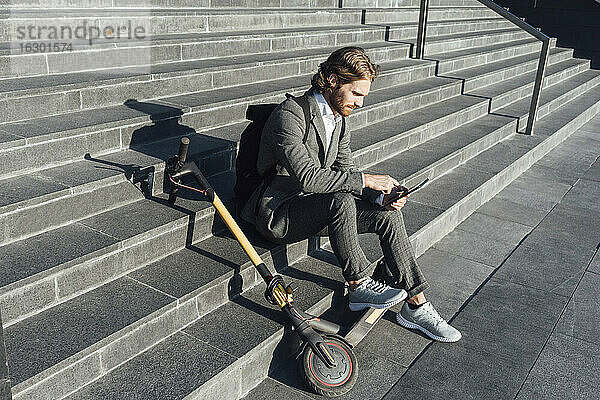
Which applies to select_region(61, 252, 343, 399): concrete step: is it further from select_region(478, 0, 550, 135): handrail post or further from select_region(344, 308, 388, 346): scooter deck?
select_region(478, 0, 550, 135): handrail post

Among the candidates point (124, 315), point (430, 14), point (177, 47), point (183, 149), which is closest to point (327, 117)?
point (183, 149)

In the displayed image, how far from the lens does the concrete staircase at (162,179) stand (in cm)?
286

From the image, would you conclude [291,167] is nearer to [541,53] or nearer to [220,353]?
[220,353]

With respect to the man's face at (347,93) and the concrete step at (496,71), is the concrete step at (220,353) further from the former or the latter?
the concrete step at (496,71)

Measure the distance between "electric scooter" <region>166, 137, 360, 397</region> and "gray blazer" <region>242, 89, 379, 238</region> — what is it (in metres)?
0.35

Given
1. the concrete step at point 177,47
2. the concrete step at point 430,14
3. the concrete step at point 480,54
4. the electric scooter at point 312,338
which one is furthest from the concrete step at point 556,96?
the electric scooter at point 312,338

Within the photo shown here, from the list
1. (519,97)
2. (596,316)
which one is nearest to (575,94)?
(519,97)

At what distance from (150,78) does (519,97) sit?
599 cm

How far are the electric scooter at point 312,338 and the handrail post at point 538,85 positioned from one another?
527cm

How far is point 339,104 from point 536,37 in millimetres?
4702

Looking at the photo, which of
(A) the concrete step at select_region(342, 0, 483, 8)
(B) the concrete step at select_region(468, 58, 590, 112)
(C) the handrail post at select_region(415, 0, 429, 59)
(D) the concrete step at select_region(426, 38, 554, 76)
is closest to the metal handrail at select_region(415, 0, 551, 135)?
(C) the handrail post at select_region(415, 0, 429, 59)

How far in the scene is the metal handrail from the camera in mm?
7133

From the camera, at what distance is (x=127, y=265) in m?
3.33

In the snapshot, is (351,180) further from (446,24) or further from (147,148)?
(446,24)
